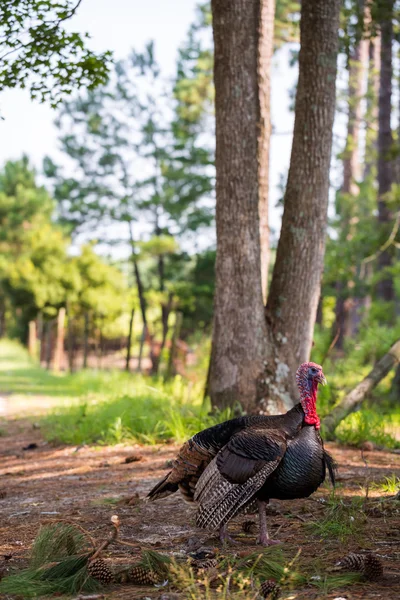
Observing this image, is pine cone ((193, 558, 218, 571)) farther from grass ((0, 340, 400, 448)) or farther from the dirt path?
grass ((0, 340, 400, 448))

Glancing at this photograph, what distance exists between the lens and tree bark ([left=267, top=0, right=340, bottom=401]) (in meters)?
8.70

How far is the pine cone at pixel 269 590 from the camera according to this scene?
3.65 metres

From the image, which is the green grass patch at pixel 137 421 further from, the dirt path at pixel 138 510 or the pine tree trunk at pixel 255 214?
the pine tree trunk at pixel 255 214

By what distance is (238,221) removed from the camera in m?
8.66

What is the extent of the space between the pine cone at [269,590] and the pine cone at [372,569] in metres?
0.52

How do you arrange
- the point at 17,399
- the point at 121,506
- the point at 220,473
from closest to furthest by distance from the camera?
the point at 220,473 → the point at 121,506 → the point at 17,399

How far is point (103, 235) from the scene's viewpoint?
37.4 meters

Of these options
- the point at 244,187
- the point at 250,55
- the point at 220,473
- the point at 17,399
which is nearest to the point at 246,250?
the point at 244,187

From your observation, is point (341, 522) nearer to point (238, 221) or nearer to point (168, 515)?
point (168, 515)

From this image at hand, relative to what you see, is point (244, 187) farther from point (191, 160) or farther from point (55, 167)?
point (55, 167)

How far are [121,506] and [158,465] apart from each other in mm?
1583

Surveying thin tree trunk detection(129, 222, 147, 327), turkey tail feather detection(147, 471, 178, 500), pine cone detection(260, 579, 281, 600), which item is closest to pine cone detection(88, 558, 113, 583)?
pine cone detection(260, 579, 281, 600)

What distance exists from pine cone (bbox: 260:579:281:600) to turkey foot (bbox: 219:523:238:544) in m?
1.06

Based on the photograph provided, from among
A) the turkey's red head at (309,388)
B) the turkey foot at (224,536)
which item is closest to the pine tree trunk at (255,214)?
the turkey's red head at (309,388)
